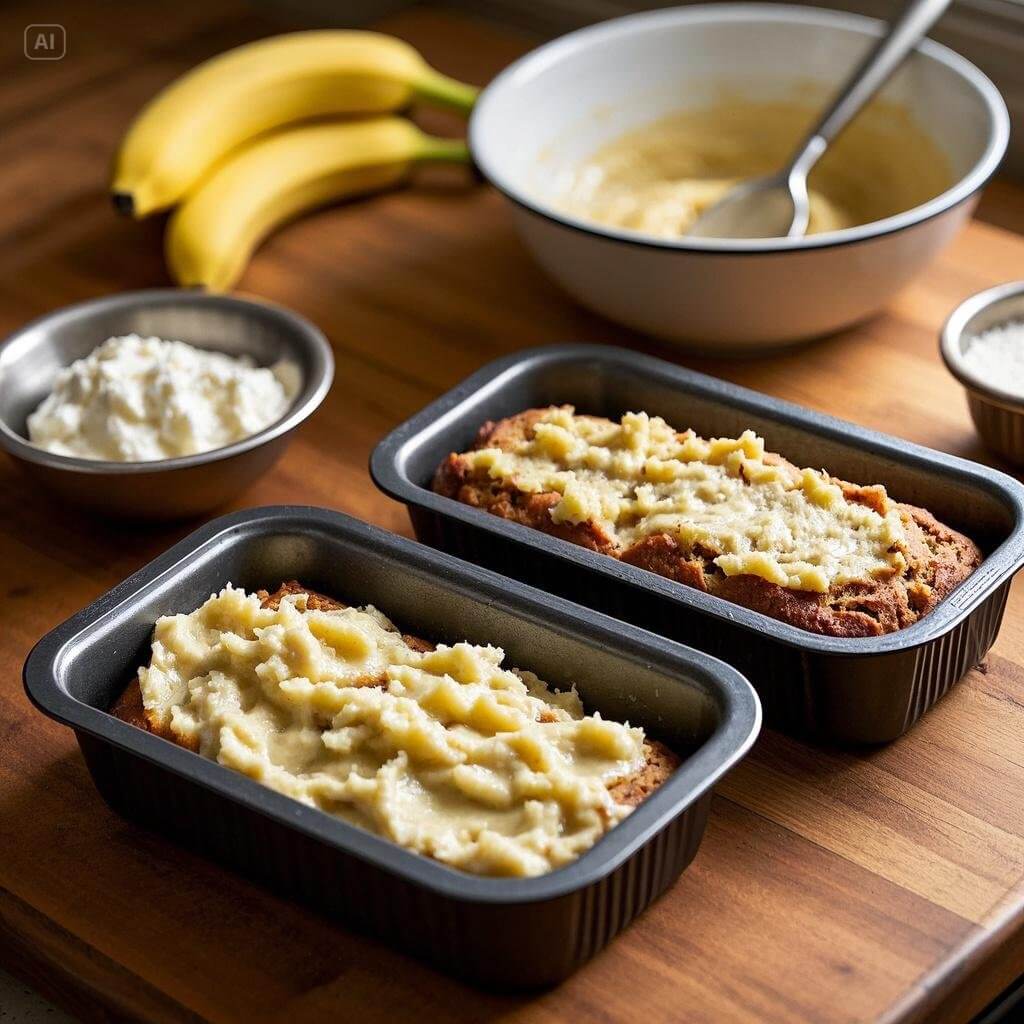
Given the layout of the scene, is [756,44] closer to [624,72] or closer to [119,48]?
[624,72]

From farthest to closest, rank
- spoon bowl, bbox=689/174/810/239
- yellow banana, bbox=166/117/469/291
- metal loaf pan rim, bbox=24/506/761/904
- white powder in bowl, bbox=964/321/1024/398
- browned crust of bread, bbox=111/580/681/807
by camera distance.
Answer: yellow banana, bbox=166/117/469/291, spoon bowl, bbox=689/174/810/239, white powder in bowl, bbox=964/321/1024/398, browned crust of bread, bbox=111/580/681/807, metal loaf pan rim, bbox=24/506/761/904

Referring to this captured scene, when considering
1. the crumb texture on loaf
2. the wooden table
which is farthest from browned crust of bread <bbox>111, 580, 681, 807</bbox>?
the wooden table

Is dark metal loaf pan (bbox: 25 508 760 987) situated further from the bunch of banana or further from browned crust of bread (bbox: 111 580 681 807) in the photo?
the bunch of banana

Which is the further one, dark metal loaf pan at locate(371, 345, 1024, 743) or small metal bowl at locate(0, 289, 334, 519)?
small metal bowl at locate(0, 289, 334, 519)

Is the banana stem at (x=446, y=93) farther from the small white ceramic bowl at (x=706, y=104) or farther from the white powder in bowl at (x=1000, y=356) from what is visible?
the white powder in bowl at (x=1000, y=356)

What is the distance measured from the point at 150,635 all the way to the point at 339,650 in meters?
0.20

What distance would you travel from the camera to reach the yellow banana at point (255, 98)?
236 cm

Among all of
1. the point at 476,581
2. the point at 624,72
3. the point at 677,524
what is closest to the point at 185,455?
the point at 476,581

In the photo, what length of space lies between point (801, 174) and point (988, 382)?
1.65 ft

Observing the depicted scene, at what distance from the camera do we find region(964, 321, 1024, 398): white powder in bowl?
6.24ft

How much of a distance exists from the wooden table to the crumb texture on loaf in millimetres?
129

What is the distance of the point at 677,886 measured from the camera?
142 cm

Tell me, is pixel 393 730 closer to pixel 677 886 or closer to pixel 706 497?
pixel 677 886

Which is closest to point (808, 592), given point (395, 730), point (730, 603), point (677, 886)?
point (730, 603)
